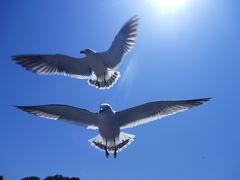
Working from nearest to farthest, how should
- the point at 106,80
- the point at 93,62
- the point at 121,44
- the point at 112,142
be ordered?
the point at 112,142, the point at 93,62, the point at 106,80, the point at 121,44

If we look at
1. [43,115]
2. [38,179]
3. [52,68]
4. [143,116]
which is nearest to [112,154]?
[143,116]

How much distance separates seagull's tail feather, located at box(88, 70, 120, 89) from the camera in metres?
11.4

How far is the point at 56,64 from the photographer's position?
38.8ft

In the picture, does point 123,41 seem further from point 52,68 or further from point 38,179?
point 38,179

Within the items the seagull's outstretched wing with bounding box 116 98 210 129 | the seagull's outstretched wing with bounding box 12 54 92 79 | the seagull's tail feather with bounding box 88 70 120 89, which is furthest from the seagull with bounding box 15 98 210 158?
the seagull's outstretched wing with bounding box 12 54 92 79

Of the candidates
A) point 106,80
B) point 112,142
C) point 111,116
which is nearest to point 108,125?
point 111,116

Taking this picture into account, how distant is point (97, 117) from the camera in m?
10.7

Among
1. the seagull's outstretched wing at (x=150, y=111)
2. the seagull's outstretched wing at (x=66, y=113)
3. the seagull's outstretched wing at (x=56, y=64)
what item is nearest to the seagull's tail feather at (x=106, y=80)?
the seagull's outstretched wing at (x=56, y=64)

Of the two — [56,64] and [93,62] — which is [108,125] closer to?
[93,62]

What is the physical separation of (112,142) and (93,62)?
6.68 ft

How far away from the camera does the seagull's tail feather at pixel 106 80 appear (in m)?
11.4

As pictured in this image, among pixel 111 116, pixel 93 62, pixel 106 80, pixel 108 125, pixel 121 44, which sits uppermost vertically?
pixel 121 44

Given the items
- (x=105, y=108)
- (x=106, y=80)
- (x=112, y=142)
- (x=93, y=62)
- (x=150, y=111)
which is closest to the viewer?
(x=105, y=108)

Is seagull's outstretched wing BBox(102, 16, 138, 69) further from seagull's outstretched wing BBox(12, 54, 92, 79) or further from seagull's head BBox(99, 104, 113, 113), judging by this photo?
seagull's head BBox(99, 104, 113, 113)
